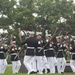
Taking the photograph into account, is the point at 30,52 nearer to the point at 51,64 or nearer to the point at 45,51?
the point at 45,51

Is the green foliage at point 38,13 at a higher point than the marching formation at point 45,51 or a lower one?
higher

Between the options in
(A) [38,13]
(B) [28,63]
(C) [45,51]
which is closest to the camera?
(B) [28,63]

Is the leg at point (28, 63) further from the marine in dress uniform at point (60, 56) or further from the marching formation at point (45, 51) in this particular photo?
the marine in dress uniform at point (60, 56)

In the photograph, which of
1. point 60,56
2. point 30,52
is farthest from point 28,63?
point 60,56

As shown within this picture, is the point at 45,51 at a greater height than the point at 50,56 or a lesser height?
greater

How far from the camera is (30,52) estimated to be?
15.9 metres

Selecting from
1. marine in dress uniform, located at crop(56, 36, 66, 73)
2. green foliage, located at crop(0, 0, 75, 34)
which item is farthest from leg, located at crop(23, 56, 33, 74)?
green foliage, located at crop(0, 0, 75, 34)

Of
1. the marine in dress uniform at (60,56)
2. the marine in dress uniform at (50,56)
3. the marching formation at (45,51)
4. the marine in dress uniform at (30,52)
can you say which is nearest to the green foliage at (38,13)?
the marching formation at (45,51)

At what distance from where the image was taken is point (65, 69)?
19938 mm

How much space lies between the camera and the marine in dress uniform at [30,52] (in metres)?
15.7

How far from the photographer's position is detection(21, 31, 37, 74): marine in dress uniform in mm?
15689

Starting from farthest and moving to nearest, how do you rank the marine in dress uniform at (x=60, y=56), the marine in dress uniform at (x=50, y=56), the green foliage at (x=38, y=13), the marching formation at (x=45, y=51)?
the green foliage at (x=38, y=13) < the marine in dress uniform at (x=60, y=56) < the marine in dress uniform at (x=50, y=56) < the marching formation at (x=45, y=51)

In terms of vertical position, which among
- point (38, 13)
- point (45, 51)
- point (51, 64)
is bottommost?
point (51, 64)

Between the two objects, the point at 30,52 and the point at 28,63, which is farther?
the point at 30,52
